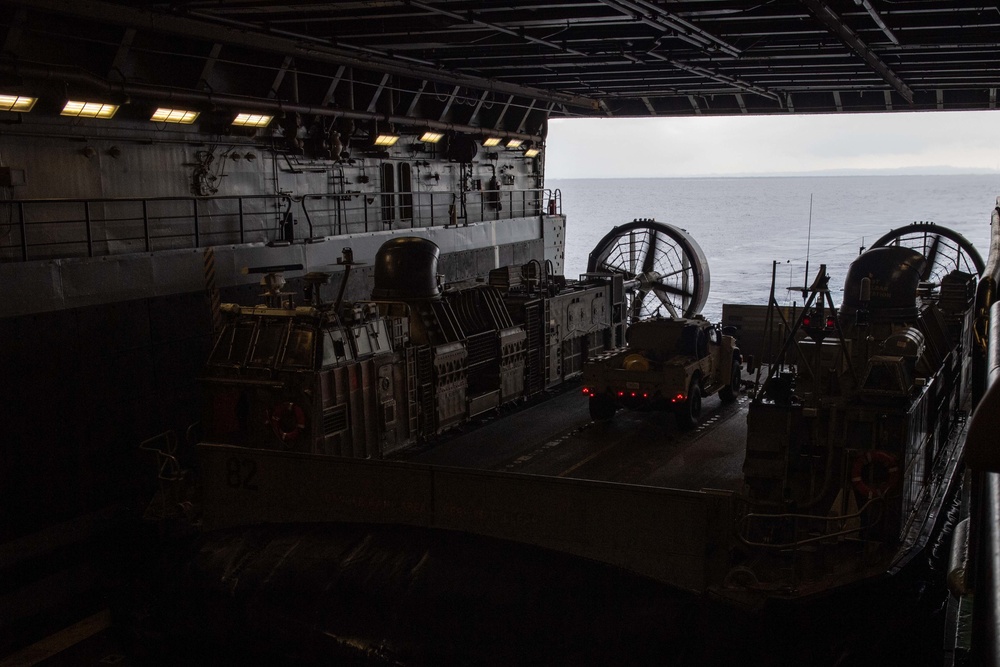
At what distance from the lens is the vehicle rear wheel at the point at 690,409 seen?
53.2ft

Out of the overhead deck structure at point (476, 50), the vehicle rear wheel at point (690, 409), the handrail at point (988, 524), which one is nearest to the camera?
the handrail at point (988, 524)

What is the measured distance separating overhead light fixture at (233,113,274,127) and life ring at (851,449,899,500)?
12734mm

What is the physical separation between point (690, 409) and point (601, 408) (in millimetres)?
1687

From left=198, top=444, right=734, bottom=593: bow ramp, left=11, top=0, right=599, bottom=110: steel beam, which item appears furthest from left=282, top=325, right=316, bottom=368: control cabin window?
left=11, top=0, right=599, bottom=110: steel beam

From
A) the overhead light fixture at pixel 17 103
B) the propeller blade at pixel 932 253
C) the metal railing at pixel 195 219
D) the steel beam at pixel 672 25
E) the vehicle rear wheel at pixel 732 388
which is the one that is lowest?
the vehicle rear wheel at pixel 732 388

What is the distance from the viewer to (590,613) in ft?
24.5

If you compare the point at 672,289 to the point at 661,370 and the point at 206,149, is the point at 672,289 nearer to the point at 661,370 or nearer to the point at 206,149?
the point at 661,370

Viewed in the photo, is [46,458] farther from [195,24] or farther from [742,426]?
[742,426]

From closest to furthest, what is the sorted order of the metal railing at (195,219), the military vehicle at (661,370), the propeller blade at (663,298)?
the metal railing at (195,219)
the military vehicle at (661,370)
the propeller blade at (663,298)

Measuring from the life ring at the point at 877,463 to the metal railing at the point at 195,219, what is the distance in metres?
10.6

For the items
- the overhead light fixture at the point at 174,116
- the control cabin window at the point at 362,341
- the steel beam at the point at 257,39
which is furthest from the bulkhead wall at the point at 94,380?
the steel beam at the point at 257,39

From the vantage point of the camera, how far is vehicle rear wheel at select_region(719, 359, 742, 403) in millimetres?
18594

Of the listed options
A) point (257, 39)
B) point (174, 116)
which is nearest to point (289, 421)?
point (174, 116)

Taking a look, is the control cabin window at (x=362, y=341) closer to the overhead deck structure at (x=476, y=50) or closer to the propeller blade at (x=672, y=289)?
the overhead deck structure at (x=476, y=50)
